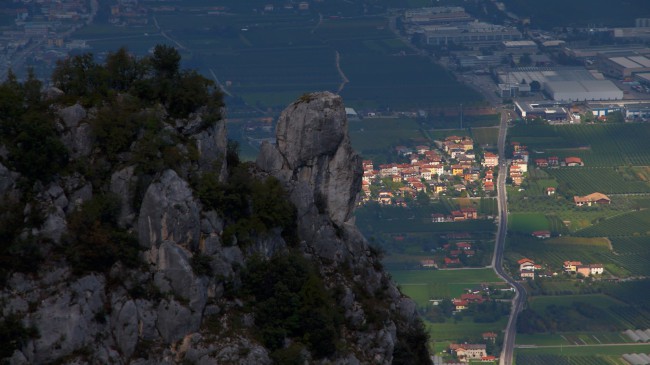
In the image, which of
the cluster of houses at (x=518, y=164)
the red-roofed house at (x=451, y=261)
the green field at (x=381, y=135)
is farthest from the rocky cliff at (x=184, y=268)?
the green field at (x=381, y=135)

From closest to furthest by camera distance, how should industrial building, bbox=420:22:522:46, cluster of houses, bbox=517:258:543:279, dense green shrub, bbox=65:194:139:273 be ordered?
dense green shrub, bbox=65:194:139:273, cluster of houses, bbox=517:258:543:279, industrial building, bbox=420:22:522:46

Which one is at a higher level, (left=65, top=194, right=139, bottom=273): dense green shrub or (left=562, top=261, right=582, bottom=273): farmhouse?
(left=65, top=194, right=139, bottom=273): dense green shrub

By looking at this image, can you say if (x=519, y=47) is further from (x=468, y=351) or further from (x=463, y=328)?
(x=468, y=351)

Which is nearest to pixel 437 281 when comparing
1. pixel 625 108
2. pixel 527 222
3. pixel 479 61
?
pixel 527 222

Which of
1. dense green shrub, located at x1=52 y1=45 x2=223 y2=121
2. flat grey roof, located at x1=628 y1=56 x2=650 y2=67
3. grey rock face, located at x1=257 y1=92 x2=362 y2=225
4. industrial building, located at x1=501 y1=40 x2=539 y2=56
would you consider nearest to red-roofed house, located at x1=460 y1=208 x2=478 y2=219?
flat grey roof, located at x1=628 y1=56 x2=650 y2=67

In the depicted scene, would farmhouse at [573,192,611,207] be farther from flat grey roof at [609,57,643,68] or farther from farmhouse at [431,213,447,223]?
flat grey roof at [609,57,643,68]

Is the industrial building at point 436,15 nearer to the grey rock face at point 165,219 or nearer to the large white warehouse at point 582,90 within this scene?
the large white warehouse at point 582,90
